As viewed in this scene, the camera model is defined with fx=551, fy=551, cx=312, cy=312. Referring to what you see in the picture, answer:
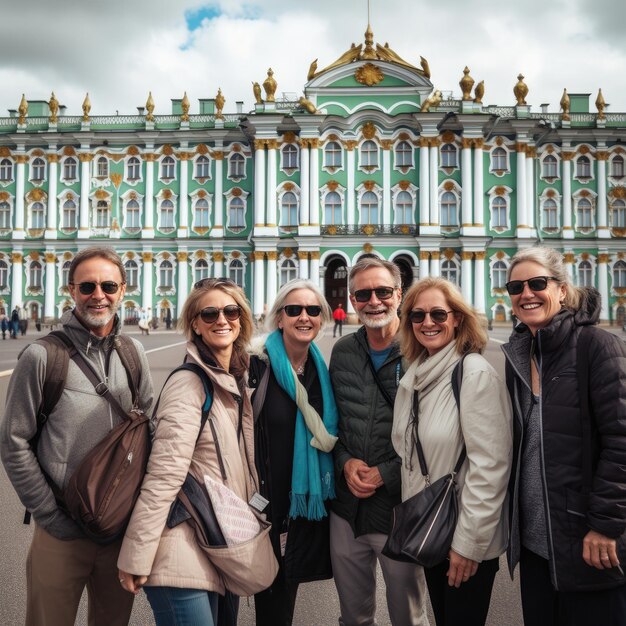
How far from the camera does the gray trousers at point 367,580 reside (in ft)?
9.16

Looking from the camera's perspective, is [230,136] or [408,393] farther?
[230,136]

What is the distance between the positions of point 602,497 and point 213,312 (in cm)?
196

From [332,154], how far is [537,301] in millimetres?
34503

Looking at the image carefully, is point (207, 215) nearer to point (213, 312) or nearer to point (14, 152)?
point (14, 152)

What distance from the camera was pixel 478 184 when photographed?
35.3m

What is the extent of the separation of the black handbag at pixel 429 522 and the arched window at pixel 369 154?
1356 inches

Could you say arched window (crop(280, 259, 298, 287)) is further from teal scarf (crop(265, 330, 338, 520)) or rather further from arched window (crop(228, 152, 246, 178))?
teal scarf (crop(265, 330, 338, 520))

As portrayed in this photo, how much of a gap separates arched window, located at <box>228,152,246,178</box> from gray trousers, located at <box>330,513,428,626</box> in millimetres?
36148

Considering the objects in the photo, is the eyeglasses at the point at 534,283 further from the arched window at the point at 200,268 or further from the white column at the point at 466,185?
the arched window at the point at 200,268

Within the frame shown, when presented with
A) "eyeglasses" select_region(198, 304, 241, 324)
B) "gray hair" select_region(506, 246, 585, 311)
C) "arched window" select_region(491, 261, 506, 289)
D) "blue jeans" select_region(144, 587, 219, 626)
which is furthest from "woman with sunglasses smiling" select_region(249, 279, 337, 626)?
"arched window" select_region(491, 261, 506, 289)

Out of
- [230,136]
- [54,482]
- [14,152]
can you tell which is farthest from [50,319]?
[54,482]

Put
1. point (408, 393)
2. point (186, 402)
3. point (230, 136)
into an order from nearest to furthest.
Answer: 1. point (186, 402)
2. point (408, 393)
3. point (230, 136)

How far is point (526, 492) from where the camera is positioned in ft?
8.55

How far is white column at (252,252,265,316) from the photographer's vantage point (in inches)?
1401
